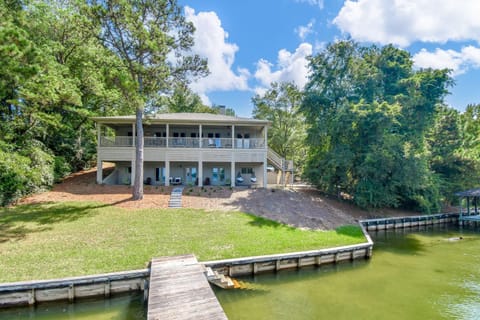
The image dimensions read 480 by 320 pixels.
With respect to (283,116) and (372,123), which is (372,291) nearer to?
(372,123)

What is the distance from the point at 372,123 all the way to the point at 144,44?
16557 millimetres

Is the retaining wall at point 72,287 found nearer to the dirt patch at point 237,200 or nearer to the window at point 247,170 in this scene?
the dirt patch at point 237,200

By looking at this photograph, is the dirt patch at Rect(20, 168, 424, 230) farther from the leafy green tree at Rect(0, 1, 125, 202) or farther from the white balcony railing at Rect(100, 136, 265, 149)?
the white balcony railing at Rect(100, 136, 265, 149)

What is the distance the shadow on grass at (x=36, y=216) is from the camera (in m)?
11.1

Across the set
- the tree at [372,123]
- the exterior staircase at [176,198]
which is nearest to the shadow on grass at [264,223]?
the exterior staircase at [176,198]

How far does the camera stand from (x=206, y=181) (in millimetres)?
21828

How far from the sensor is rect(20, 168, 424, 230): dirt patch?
1551cm

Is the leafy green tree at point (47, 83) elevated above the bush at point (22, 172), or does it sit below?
above

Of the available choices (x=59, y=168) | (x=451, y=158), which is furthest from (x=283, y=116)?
(x=59, y=168)

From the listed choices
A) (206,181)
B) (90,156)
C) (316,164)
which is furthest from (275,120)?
(90,156)

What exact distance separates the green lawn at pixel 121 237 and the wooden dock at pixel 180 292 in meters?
1.15

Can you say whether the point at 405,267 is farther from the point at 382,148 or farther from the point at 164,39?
the point at 164,39

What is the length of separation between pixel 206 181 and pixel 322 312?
15.5 m

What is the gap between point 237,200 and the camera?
17266 millimetres
